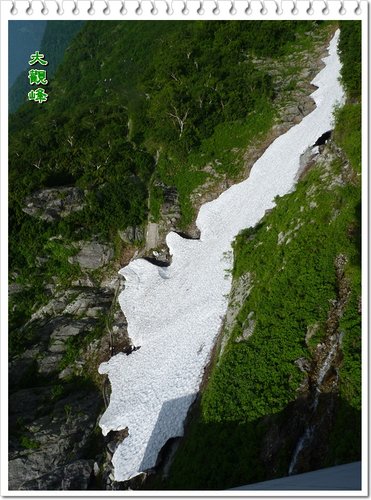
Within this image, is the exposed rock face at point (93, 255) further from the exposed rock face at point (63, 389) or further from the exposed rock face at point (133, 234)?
the exposed rock face at point (133, 234)

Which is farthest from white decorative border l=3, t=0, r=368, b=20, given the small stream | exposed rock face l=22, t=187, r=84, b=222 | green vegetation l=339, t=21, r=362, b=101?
exposed rock face l=22, t=187, r=84, b=222

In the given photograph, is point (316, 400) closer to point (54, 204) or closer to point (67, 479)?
point (67, 479)

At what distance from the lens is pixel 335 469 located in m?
7.93

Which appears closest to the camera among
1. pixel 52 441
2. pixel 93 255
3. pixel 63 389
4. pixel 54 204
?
pixel 52 441

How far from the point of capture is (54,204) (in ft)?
83.0

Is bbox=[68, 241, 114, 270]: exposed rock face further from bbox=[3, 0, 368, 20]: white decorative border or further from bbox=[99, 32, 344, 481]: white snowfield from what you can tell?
bbox=[3, 0, 368, 20]: white decorative border

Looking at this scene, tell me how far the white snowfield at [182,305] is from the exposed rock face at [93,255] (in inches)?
88.5

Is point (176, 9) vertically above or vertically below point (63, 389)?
above

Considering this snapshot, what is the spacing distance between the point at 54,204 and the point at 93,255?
423cm

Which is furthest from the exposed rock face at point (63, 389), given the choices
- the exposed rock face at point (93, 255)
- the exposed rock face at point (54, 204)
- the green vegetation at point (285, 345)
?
the green vegetation at point (285, 345)

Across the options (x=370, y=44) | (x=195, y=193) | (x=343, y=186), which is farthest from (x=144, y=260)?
(x=370, y=44)

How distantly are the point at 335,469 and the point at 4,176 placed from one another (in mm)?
9838

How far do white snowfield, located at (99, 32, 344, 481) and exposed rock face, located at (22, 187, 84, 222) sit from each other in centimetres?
587

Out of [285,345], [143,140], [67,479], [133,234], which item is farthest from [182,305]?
[143,140]
